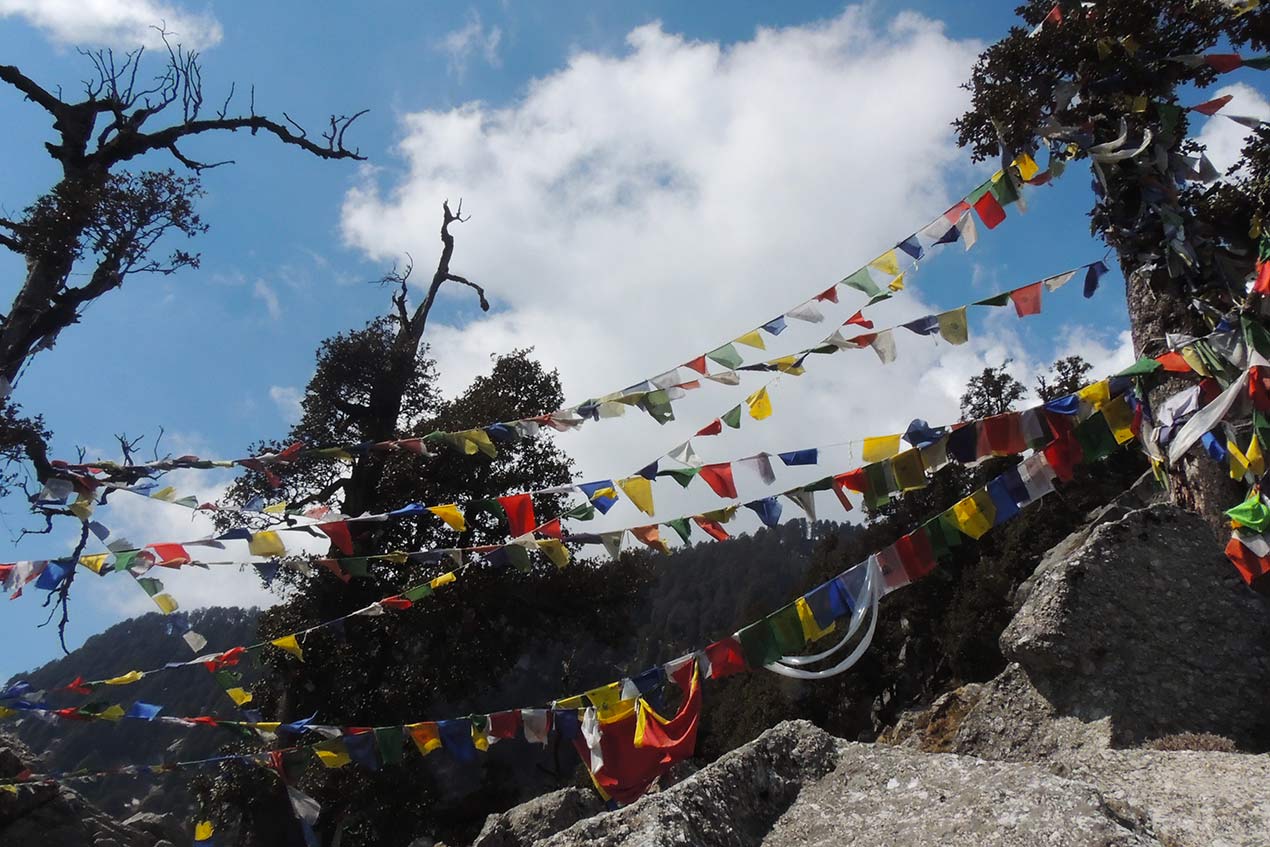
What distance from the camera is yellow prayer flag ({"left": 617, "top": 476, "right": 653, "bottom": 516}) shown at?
6.91 m

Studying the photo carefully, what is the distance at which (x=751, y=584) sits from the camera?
325 feet

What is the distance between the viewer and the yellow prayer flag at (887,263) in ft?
25.2

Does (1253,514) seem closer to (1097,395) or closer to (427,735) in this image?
(1097,395)

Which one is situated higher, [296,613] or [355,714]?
[296,613]

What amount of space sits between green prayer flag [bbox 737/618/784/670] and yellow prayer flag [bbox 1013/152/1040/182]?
4.82 m

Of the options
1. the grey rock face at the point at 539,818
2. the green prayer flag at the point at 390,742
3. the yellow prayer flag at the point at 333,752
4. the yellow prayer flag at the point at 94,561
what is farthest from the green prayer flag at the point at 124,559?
the grey rock face at the point at 539,818

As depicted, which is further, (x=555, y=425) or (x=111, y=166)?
(x=111, y=166)

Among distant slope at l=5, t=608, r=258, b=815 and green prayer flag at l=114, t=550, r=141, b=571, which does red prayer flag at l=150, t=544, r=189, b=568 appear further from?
distant slope at l=5, t=608, r=258, b=815

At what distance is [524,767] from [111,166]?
5768 cm

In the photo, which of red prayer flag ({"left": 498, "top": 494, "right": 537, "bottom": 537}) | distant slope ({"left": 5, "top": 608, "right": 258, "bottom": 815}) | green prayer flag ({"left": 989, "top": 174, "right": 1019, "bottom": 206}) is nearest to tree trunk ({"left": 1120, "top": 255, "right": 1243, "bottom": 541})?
green prayer flag ({"left": 989, "top": 174, "right": 1019, "bottom": 206})

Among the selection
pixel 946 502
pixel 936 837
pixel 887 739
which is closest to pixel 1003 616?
pixel 946 502

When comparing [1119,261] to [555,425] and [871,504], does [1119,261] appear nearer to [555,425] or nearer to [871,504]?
[871,504]

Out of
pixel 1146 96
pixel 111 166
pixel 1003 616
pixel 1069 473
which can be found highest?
pixel 111 166

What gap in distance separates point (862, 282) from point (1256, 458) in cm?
347
